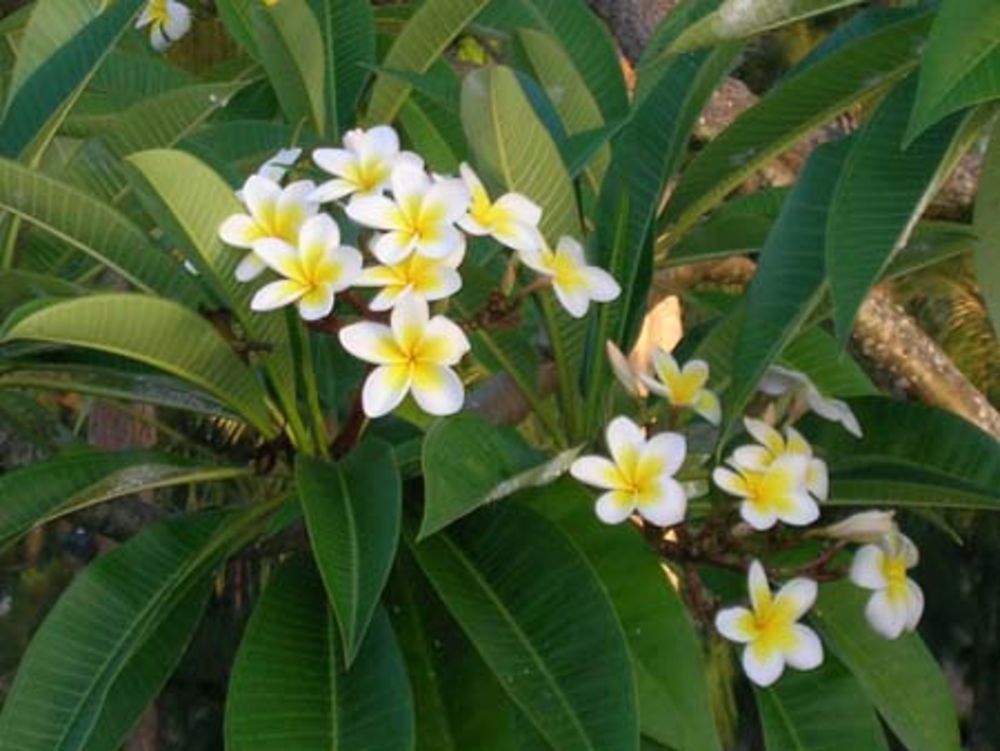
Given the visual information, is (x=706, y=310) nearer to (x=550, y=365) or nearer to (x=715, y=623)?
(x=550, y=365)

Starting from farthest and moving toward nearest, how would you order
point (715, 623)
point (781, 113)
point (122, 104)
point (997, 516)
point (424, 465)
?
1. point (997, 516)
2. point (122, 104)
3. point (781, 113)
4. point (715, 623)
5. point (424, 465)

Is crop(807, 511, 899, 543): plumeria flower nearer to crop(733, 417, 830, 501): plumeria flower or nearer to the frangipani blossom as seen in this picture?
crop(733, 417, 830, 501): plumeria flower

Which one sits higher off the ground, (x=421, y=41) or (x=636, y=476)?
(x=421, y=41)

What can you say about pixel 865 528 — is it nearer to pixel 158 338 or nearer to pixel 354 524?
pixel 354 524

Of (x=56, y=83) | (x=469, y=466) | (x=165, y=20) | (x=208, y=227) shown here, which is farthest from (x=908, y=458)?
(x=165, y=20)

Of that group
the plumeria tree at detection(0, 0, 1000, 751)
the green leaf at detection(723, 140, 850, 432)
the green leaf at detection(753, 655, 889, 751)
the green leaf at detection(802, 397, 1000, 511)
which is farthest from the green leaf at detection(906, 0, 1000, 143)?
the green leaf at detection(753, 655, 889, 751)

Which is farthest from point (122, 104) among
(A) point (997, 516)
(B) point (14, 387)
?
(A) point (997, 516)
